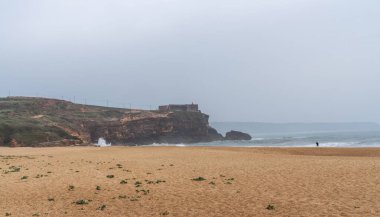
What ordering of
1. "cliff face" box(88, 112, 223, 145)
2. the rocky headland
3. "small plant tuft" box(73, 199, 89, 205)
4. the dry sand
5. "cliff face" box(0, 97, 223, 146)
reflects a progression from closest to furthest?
the dry sand, "small plant tuft" box(73, 199, 89, 205), the rocky headland, "cliff face" box(0, 97, 223, 146), "cliff face" box(88, 112, 223, 145)

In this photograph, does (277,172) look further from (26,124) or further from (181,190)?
(26,124)

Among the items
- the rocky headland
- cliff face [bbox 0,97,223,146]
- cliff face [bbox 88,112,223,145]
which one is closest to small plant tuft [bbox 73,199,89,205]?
the rocky headland

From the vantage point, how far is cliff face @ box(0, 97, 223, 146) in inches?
3066

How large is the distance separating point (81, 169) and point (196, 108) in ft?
509

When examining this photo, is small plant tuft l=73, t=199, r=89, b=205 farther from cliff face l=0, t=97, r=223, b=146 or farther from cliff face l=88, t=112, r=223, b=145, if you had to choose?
cliff face l=88, t=112, r=223, b=145

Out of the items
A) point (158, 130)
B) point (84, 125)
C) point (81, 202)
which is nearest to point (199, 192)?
point (81, 202)

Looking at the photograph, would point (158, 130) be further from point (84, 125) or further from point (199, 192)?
point (199, 192)

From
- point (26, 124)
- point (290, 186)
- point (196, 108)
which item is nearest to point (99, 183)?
point (290, 186)

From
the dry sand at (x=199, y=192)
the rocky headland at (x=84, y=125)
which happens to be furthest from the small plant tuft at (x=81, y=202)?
the rocky headland at (x=84, y=125)

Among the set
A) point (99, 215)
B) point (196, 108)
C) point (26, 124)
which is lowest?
point (99, 215)

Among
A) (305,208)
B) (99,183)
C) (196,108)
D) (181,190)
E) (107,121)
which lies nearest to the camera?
(305,208)

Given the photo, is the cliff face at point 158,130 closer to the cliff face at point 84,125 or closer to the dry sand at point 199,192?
the cliff face at point 84,125

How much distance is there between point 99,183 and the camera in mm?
19234

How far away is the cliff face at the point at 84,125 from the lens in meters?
77.9
